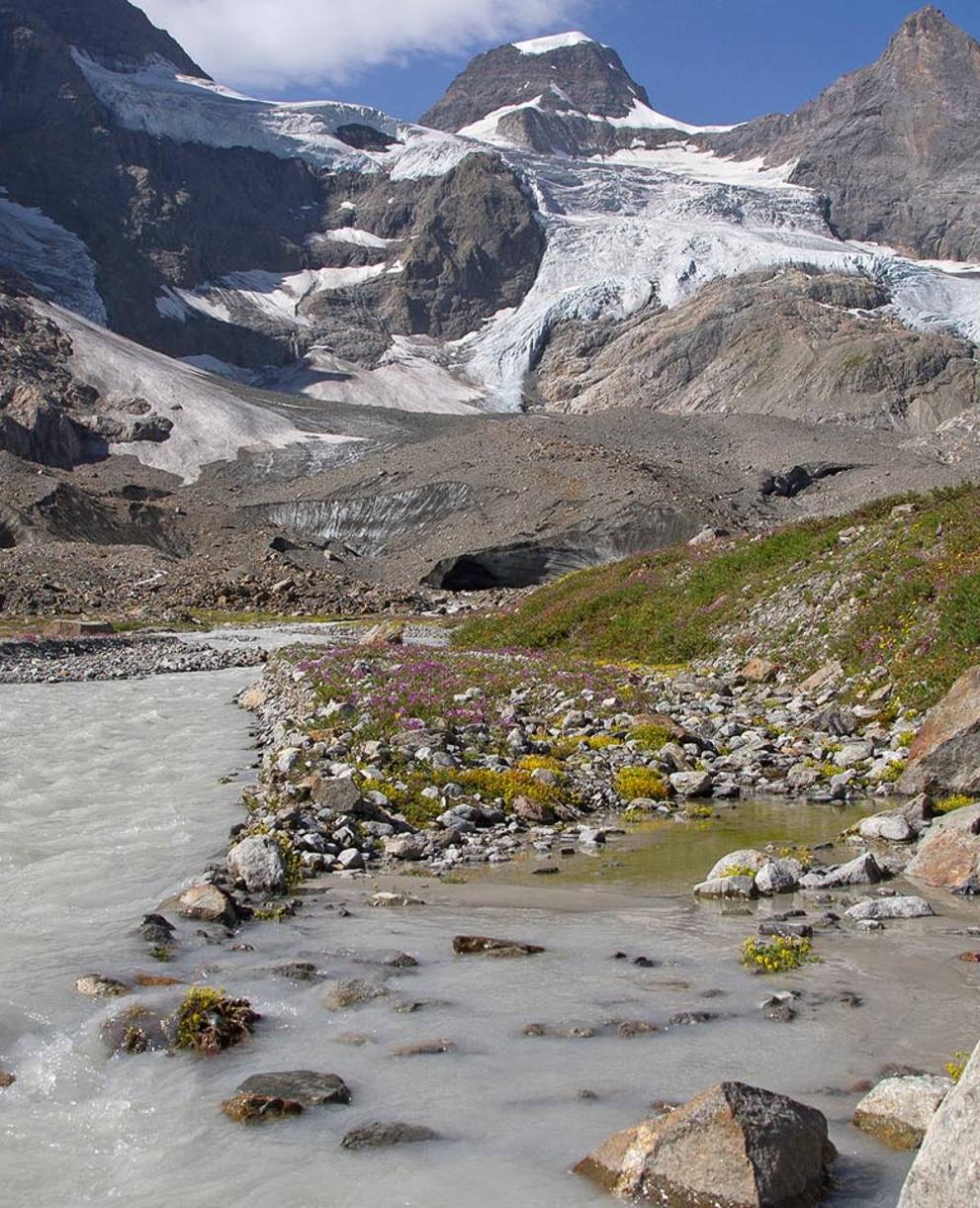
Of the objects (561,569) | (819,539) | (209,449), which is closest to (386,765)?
(819,539)

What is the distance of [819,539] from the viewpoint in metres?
28.3

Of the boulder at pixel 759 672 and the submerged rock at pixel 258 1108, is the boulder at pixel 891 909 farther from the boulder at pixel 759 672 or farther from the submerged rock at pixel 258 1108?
the boulder at pixel 759 672

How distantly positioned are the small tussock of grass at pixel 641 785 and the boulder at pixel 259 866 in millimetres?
5510

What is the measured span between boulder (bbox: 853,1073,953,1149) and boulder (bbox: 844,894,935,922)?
3455 millimetres

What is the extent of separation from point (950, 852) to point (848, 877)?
1.01 metres

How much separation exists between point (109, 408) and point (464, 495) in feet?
197

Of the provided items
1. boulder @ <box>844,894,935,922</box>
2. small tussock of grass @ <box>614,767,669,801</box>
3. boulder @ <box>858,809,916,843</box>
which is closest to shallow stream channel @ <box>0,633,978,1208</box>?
boulder @ <box>844,894,935,922</box>

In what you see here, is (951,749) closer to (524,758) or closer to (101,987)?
(524,758)

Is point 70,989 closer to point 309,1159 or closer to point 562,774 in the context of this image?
point 309,1159

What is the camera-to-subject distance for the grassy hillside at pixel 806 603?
2002 cm

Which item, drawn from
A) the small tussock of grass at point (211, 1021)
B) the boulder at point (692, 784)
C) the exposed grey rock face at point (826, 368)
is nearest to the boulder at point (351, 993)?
the small tussock of grass at point (211, 1021)

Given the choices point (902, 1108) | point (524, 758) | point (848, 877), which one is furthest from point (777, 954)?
point (524, 758)

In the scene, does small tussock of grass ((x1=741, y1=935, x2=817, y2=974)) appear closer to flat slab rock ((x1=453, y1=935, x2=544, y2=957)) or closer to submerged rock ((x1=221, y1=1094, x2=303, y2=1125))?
flat slab rock ((x1=453, y1=935, x2=544, y2=957))

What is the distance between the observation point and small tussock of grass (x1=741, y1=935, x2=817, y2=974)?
26.7ft
